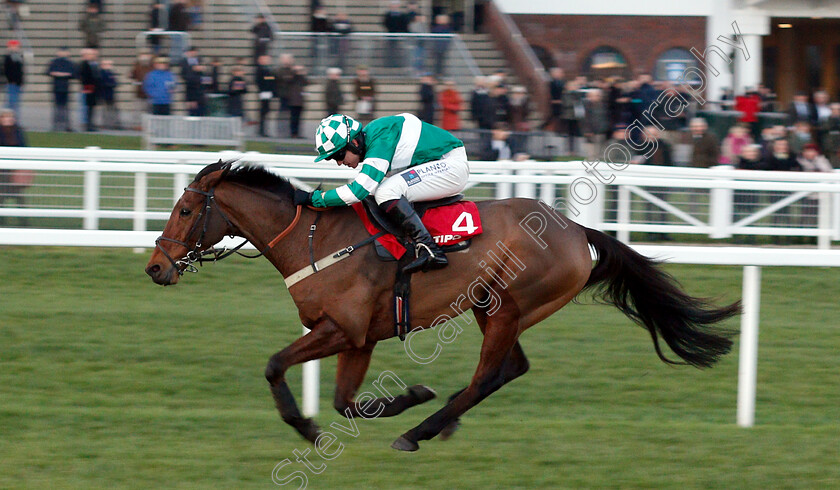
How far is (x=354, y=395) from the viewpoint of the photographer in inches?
170

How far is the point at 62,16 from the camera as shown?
584 inches

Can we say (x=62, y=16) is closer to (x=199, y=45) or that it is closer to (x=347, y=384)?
(x=199, y=45)

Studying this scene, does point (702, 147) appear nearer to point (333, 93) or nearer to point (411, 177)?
point (333, 93)

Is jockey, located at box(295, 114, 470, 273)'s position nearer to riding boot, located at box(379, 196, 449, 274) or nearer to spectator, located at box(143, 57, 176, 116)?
riding boot, located at box(379, 196, 449, 274)

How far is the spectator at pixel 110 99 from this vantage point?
40.9 feet

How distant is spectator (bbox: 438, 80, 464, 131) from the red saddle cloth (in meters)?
7.90

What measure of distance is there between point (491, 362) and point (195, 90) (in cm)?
876

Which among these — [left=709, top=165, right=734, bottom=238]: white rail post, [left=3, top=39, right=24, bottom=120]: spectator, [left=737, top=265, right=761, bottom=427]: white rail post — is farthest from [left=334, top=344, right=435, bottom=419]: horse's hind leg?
[left=3, top=39, right=24, bottom=120]: spectator

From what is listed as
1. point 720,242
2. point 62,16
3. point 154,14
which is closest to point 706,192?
point 720,242

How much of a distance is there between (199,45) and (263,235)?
10.6 metres

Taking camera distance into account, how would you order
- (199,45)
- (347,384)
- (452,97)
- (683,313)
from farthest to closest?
(199,45) → (452,97) → (683,313) → (347,384)

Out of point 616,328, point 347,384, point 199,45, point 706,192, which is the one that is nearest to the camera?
point 347,384

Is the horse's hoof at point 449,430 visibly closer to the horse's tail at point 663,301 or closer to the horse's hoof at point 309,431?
the horse's hoof at point 309,431

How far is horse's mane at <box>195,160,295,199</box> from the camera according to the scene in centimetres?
437
